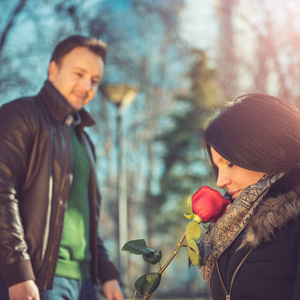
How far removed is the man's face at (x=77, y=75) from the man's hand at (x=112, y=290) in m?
1.04

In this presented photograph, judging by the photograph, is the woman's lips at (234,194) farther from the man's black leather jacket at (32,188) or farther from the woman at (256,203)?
the man's black leather jacket at (32,188)

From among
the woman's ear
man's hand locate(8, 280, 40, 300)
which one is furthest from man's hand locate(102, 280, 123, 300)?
the woman's ear

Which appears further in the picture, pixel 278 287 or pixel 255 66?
pixel 255 66

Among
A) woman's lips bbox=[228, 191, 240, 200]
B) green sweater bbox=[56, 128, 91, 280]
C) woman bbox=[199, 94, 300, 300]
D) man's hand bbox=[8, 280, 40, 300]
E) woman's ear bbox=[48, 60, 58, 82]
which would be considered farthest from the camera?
woman's ear bbox=[48, 60, 58, 82]

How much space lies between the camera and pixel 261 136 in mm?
1958

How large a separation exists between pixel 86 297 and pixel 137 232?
1806 centimetres

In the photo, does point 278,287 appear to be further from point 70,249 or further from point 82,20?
point 82,20

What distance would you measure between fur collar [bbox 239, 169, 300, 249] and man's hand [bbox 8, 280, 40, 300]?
3.38 feet

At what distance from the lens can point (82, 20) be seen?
8547mm

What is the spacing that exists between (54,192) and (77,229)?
254 millimetres

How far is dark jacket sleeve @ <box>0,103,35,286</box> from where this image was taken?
236 centimetres

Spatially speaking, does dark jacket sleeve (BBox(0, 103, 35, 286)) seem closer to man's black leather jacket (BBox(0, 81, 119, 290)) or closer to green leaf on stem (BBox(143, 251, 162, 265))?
man's black leather jacket (BBox(0, 81, 119, 290))

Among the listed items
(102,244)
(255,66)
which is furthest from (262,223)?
(255,66)

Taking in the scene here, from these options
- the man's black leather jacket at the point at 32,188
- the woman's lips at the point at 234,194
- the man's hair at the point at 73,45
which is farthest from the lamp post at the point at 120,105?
the woman's lips at the point at 234,194
